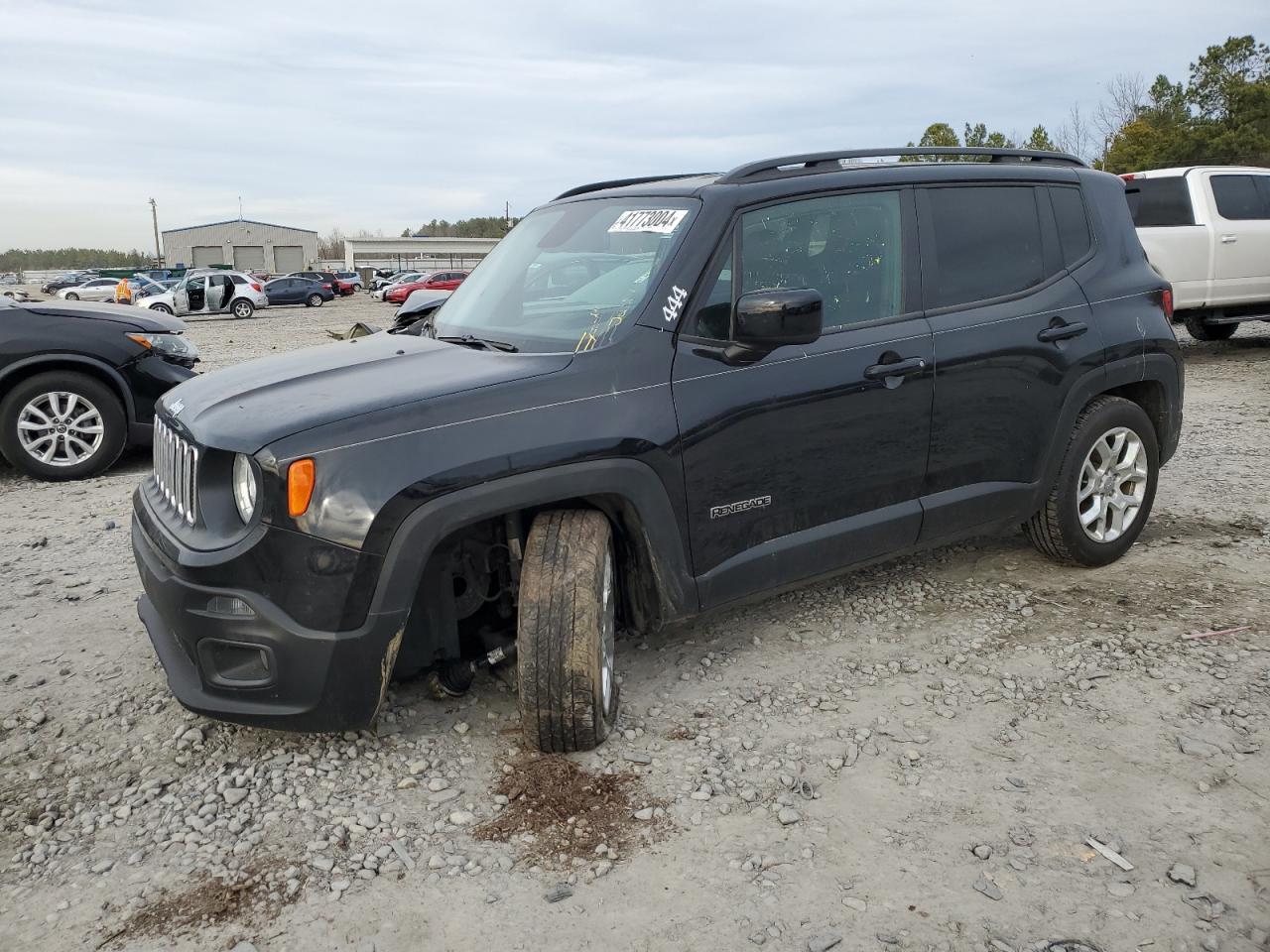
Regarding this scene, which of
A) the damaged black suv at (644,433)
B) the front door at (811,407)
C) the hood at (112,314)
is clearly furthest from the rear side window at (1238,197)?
the hood at (112,314)

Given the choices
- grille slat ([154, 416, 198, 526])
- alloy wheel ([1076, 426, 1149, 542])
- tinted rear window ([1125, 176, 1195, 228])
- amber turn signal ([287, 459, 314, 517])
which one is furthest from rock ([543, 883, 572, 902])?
tinted rear window ([1125, 176, 1195, 228])

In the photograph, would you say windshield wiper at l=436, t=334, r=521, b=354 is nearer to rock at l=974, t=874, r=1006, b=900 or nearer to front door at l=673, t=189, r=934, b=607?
front door at l=673, t=189, r=934, b=607

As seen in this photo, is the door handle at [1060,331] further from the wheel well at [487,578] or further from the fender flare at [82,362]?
the fender flare at [82,362]

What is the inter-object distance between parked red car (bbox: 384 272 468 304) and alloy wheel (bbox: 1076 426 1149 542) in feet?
109

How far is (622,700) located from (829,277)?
1718 mm

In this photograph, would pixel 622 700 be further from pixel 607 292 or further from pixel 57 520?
pixel 57 520

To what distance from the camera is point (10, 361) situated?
6918mm

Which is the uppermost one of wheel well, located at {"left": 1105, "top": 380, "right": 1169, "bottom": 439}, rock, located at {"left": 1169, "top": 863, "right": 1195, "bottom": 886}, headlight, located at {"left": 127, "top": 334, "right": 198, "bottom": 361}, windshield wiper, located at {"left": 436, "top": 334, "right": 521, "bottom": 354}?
windshield wiper, located at {"left": 436, "top": 334, "right": 521, "bottom": 354}

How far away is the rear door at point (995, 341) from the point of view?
3.93 m

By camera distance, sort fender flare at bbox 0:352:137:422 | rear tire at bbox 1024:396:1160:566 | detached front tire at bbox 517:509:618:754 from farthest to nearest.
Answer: fender flare at bbox 0:352:137:422
rear tire at bbox 1024:396:1160:566
detached front tire at bbox 517:509:618:754

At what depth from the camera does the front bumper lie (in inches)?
110

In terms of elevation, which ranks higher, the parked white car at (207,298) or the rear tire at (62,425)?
the parked white car at (207,298)

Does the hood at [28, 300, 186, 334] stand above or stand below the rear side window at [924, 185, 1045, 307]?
below

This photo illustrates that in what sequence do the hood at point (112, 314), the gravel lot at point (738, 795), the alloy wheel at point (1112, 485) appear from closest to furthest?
1. the gravel lot at point (738, 795)
2. the alloy wheel at point (1112, 485)
3. the hood at point (112, 314)
